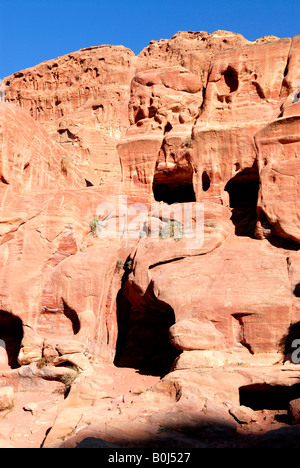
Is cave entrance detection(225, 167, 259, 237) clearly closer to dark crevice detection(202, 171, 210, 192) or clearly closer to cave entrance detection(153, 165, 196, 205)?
dark crevice detection(202, 171, 210, 192)

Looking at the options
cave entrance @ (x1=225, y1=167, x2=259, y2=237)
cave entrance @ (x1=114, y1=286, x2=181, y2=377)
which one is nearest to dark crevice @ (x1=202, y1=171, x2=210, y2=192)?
cave entrance @ (x1=225, y1=167, x2=259, y2=237)

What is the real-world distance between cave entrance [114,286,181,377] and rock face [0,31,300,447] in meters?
0.05

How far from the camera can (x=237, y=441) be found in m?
8.48

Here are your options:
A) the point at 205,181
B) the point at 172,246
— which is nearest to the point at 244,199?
the point at 205,181

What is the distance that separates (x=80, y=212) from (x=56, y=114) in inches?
1107

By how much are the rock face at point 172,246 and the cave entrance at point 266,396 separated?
0.15m

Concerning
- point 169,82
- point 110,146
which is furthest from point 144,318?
point 110,146

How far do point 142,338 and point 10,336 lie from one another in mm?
5018

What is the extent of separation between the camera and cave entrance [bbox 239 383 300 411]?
1073 cm

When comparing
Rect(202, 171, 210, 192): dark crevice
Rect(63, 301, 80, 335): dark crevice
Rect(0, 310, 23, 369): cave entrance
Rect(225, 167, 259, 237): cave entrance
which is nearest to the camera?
Rect(63, 301, 80, 335): dark crevice

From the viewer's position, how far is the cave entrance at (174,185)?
20292 mm

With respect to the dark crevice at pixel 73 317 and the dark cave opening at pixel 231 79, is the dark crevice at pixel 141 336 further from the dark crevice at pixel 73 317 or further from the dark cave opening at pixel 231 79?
the dark cave opening at pixel 231 79

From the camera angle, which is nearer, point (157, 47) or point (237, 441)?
point (237, 441)

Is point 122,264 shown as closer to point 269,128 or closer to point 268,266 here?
point 268,266
